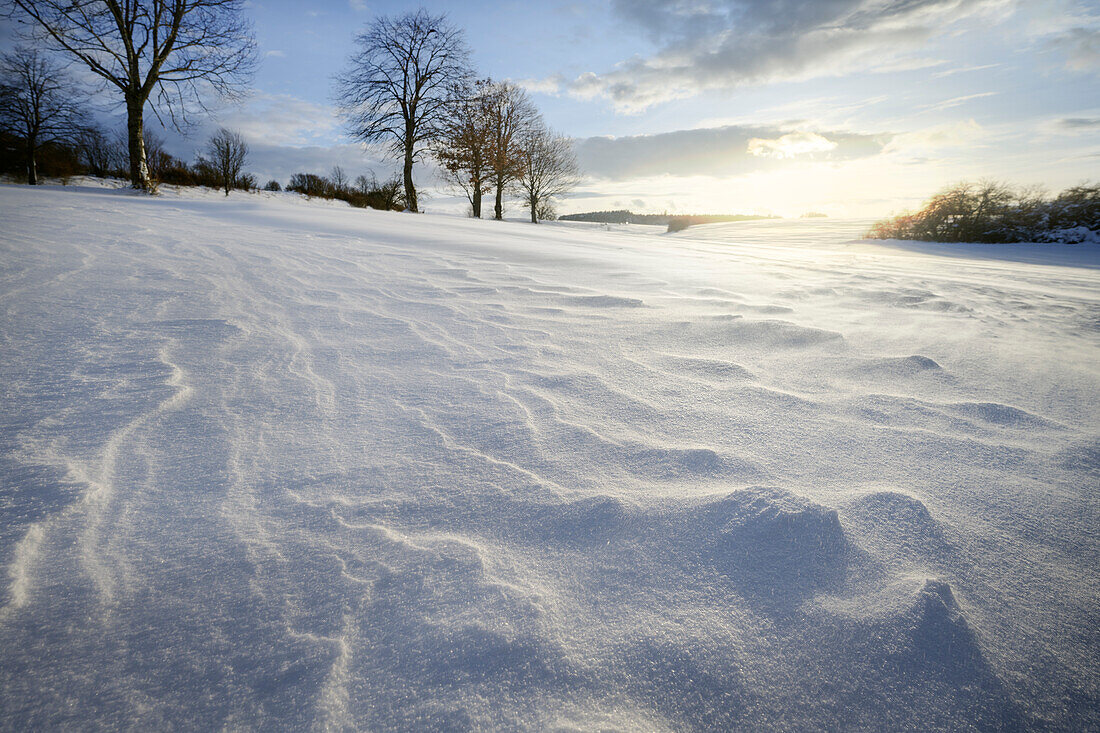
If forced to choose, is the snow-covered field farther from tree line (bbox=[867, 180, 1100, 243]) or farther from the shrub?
the shrub

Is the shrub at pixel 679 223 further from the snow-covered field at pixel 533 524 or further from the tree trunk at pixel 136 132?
the snow-covered field at pixel 533 524

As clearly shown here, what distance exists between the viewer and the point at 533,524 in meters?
0.98

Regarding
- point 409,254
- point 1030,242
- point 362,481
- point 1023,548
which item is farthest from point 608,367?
point 1030,242

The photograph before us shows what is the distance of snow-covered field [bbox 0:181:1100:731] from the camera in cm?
67

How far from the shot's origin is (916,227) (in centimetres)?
990

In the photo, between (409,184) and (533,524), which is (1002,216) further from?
(409,184)

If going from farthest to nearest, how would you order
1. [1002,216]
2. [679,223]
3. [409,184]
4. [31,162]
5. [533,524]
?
[679,223] → [31,162] → [409,184] → [1002,216] → [533,524]

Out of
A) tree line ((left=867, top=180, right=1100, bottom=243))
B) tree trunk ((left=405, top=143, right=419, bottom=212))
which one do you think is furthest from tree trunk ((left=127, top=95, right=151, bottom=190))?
tree line ((left=867, top=180, right=1100, bottom=243))

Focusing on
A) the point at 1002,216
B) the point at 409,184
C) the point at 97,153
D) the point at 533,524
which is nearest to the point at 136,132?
the point at 409,184

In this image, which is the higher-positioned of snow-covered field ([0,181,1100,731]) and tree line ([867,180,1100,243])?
tree line ([867,180,1100,243])

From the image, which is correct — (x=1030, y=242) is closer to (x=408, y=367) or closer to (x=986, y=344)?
(x=986, y=344)

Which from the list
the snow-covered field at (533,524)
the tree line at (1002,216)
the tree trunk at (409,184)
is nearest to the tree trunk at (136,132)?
the tree trunk at (409,184)

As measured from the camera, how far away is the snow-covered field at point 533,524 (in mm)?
675

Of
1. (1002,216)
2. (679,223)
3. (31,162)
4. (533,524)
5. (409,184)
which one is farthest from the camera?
(679,223)
